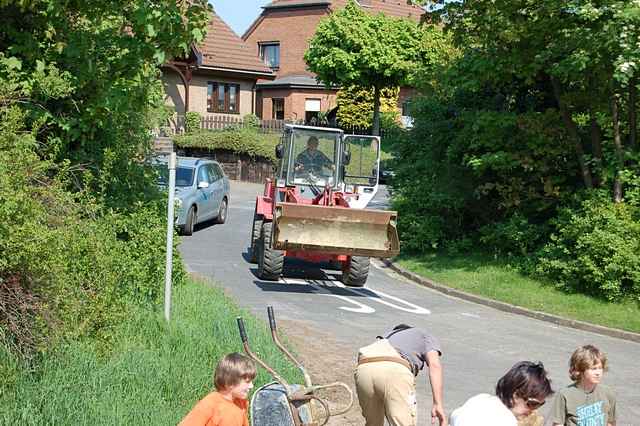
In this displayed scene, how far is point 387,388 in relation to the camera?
6035 mm

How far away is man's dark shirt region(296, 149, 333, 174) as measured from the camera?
17414 mm

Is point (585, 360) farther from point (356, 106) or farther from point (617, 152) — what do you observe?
point (356, 106)

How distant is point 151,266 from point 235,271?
6451 millimetres

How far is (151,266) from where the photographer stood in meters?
10.7

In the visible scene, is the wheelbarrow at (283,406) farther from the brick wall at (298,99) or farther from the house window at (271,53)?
the house window at (271,53)

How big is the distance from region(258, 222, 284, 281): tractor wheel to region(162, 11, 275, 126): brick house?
89.7ft

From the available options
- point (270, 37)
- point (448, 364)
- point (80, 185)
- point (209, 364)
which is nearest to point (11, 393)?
point (209, 364)

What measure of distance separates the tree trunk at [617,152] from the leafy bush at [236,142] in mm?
18507

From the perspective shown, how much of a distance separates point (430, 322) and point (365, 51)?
91.4ft

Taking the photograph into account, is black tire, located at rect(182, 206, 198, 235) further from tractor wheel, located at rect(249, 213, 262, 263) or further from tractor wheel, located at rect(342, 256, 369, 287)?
tractor wheel, located at rect(342, 256, 369, 287)

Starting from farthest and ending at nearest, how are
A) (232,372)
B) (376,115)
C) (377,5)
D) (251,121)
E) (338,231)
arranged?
(377,5)
(251,121)
(376,115)
(338,231)
(232,372)

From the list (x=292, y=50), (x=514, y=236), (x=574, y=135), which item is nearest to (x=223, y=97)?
(x=292, y=50)

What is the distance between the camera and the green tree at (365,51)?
134 ft

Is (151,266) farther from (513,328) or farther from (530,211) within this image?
(530,211)
